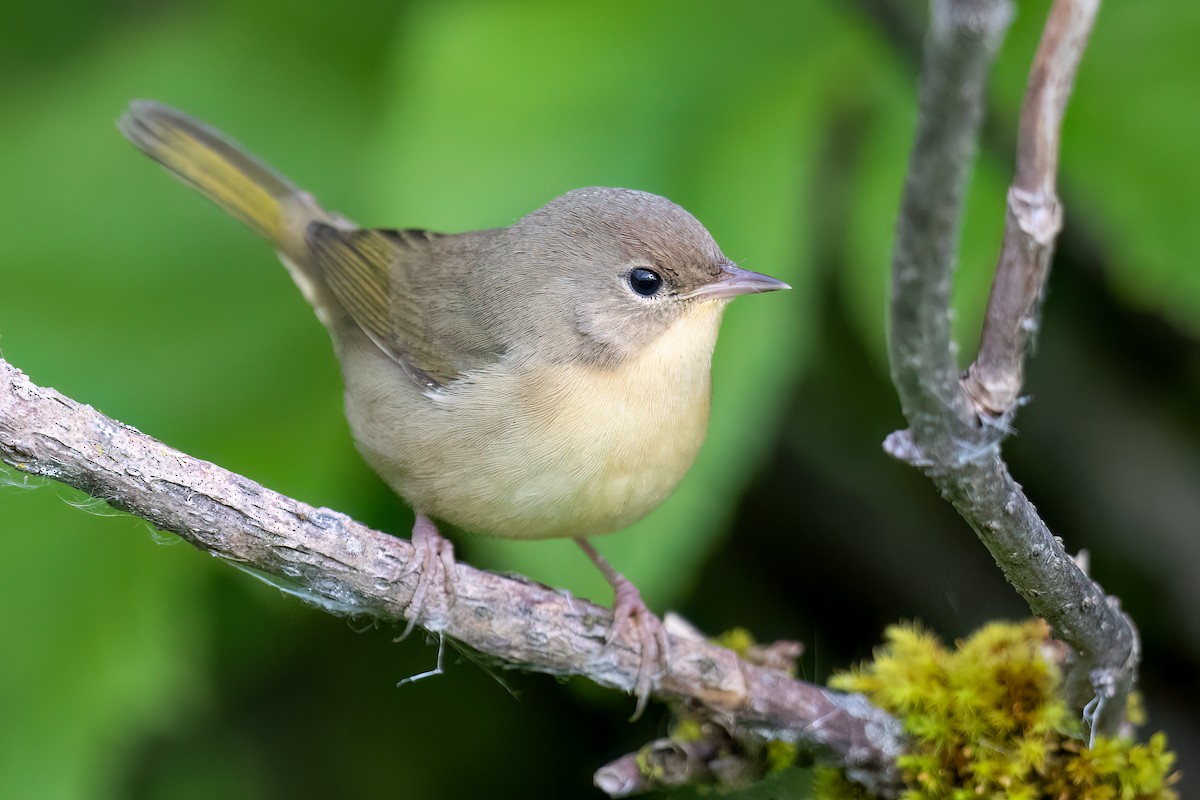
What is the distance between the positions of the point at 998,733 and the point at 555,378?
4.04 ft

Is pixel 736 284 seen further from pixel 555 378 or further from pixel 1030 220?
pixel 1030 220

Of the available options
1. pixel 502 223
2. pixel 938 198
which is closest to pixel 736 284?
pixel 502 223

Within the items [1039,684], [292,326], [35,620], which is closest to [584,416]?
[1039,684]

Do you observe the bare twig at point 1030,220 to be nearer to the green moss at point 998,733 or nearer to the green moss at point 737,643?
the green moss at point 998,733

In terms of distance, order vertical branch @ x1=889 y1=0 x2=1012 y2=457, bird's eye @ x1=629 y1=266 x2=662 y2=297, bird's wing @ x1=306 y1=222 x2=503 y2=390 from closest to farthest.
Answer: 1. vertical branch @ x1=889 y1=0 x2=1012 y2=457
2. bird's eye @ x1=629 y1=266 x2=662 y2=297
3. bird's wing @ x1=306 y1=222 x2=503 y2=390

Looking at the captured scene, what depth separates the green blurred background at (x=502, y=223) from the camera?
311cm

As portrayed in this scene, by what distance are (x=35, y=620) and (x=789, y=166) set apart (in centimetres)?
234

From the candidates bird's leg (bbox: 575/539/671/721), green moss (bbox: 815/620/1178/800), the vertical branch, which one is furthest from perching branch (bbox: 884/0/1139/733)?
bird's leg (bbox: 575/539/671/721)

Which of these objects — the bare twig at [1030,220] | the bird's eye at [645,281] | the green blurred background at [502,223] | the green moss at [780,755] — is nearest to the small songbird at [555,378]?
the bird's eye at [645,281]

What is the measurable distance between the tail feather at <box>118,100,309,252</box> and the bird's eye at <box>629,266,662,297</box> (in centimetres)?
133

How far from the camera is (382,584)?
7.40 ft

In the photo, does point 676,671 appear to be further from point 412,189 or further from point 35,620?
point 35,620

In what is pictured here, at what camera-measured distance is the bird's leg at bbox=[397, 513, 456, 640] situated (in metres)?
2.33

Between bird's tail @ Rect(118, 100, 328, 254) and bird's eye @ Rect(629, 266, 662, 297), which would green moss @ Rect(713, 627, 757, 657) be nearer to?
bird's eye @ Rect(629, 266, 662, 297)
